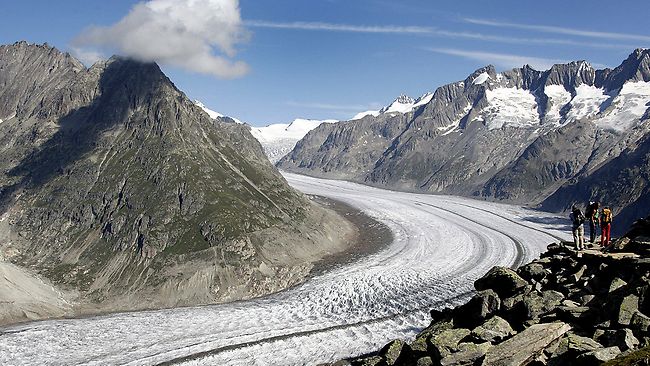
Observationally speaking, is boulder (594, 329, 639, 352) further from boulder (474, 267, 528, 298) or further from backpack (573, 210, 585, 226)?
backpack (573, 210, 585, 226)

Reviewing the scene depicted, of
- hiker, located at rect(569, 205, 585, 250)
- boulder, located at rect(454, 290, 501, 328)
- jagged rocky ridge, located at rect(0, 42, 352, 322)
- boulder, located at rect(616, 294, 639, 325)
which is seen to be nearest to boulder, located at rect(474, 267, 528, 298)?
boulder, located at rect(454, 290, 501, 328)

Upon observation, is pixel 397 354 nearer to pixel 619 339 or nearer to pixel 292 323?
pixel 619 339

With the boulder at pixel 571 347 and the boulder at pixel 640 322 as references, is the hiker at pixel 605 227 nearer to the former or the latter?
the boulder at pixel 640 322

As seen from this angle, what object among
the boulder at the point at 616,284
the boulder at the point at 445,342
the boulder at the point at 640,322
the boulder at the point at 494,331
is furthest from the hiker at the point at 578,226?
the boulder at the point at 640,322

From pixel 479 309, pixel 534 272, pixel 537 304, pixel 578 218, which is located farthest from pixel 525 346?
pixel 578 218

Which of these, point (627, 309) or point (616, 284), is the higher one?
point (616, 284)

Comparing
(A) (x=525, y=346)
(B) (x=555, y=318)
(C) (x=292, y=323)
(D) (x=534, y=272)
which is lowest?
(C) (x=292, y=323)
